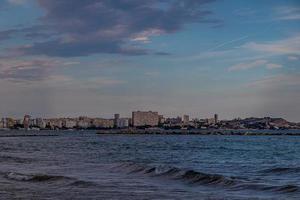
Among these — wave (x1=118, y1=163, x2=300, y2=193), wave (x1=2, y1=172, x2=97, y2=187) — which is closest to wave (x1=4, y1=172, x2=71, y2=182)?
wave (x1=2, y1=172, x2=97, y2=187)

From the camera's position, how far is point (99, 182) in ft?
96.5

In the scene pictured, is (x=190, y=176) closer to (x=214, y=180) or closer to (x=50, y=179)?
(x=214, y=180)

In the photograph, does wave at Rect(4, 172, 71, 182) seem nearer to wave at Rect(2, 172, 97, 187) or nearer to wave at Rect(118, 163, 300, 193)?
wave at Rect(2, 172, 97, 187)

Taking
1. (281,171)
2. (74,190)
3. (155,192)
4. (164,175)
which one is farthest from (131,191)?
(281,171)

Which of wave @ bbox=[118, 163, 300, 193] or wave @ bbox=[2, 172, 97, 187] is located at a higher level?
wave @ bbox=[2, 172, 97, 187]

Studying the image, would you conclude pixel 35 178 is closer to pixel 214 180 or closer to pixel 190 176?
pixel 190 176

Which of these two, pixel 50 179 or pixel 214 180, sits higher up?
pixel 50 179

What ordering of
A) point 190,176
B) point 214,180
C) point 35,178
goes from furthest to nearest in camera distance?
point 190,176 → point 35,178 → point 214,180

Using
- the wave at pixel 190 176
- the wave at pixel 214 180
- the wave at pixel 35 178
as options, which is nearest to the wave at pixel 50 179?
the wave at pixel 35 178

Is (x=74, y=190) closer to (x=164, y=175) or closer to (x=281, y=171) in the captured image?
(x=164, y=175)

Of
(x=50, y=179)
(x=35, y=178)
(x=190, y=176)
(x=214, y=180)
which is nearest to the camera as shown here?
(x=214, y=180)

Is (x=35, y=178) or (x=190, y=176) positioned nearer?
(x=35, y=178)

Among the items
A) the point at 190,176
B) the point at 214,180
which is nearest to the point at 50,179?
the point at 190,176

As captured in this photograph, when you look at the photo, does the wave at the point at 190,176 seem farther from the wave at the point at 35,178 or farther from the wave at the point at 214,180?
the wave at the point at 35,178
